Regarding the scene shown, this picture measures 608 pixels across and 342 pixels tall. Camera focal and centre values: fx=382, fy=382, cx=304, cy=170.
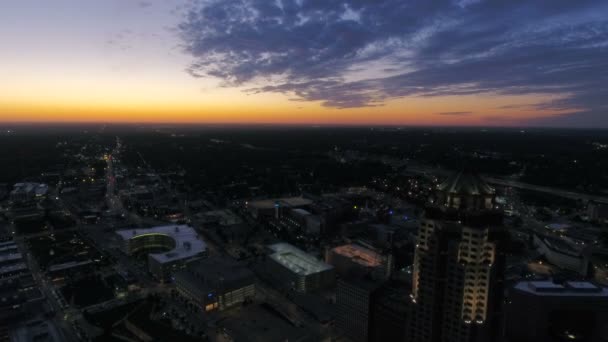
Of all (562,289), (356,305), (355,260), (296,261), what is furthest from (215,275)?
(562,289)

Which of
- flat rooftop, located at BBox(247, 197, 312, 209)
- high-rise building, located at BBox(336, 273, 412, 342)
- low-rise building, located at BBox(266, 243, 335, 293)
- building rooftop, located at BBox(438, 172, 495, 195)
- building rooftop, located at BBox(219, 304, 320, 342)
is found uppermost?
building rooftop, located at BBox(438, 172, 495, 195)

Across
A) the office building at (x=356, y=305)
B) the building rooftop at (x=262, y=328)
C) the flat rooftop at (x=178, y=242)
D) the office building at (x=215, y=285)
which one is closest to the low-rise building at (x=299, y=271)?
the office building at (x=215, y=285)

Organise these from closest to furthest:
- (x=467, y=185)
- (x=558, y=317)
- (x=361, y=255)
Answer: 1. (x=467, y=185)
2. (x=558, y=317)
3. (x=361, y=255)

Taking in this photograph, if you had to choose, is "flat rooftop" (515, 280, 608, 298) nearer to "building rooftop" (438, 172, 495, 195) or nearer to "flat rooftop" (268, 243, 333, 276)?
"building rooftop" (438, 172, 495, 195)

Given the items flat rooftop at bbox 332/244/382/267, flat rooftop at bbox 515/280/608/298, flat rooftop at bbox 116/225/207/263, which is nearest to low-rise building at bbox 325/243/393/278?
flat rooftop at bbox 332/244/382/267

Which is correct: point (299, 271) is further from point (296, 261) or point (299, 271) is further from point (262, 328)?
point (262, 328)

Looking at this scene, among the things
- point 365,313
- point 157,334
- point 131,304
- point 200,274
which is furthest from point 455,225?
point 131,304

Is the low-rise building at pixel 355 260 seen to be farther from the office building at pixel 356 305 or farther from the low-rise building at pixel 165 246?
the low-rise building at pixel 165 246
